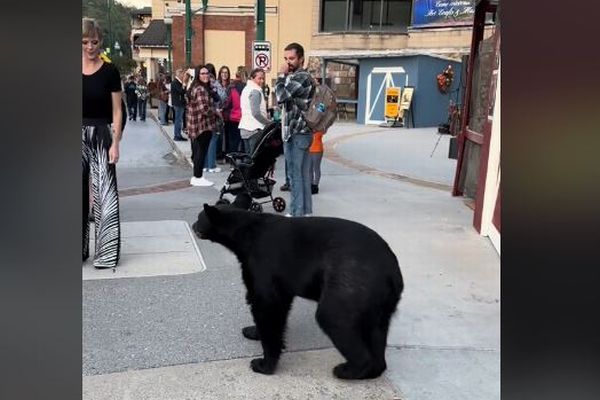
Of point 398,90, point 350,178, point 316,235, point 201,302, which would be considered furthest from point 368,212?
point 398,90

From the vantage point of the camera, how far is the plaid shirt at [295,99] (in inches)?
234

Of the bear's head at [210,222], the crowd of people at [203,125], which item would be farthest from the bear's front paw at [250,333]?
the crowd of people at [203,125]

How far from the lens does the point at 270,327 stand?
3.12 metres

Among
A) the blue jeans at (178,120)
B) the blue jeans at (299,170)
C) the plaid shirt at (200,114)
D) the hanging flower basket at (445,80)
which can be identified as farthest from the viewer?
the hanging flower basket at (445,80)

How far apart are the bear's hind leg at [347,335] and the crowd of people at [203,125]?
4.90ft

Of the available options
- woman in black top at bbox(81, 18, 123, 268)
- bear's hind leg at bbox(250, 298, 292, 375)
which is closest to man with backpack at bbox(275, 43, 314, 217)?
woman in black top at bbox(81, 18, 123, 268)

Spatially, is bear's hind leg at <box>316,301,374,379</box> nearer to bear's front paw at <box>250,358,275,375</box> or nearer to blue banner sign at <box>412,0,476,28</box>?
bear's front paw at <box>250,358,275,375</box>

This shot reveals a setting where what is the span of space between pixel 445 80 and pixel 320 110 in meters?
16.5

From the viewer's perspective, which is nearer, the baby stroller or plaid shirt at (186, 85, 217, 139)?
the baby stroller

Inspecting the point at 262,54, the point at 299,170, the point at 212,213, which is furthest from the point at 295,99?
the point at 262,54

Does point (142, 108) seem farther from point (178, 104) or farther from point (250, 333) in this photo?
point (250, 333)

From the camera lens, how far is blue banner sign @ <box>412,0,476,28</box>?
72.3 ft

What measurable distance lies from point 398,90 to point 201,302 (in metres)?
18.4

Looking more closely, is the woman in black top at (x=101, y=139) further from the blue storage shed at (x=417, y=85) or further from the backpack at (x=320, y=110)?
the blue storage shed at (x=417, y=85)
